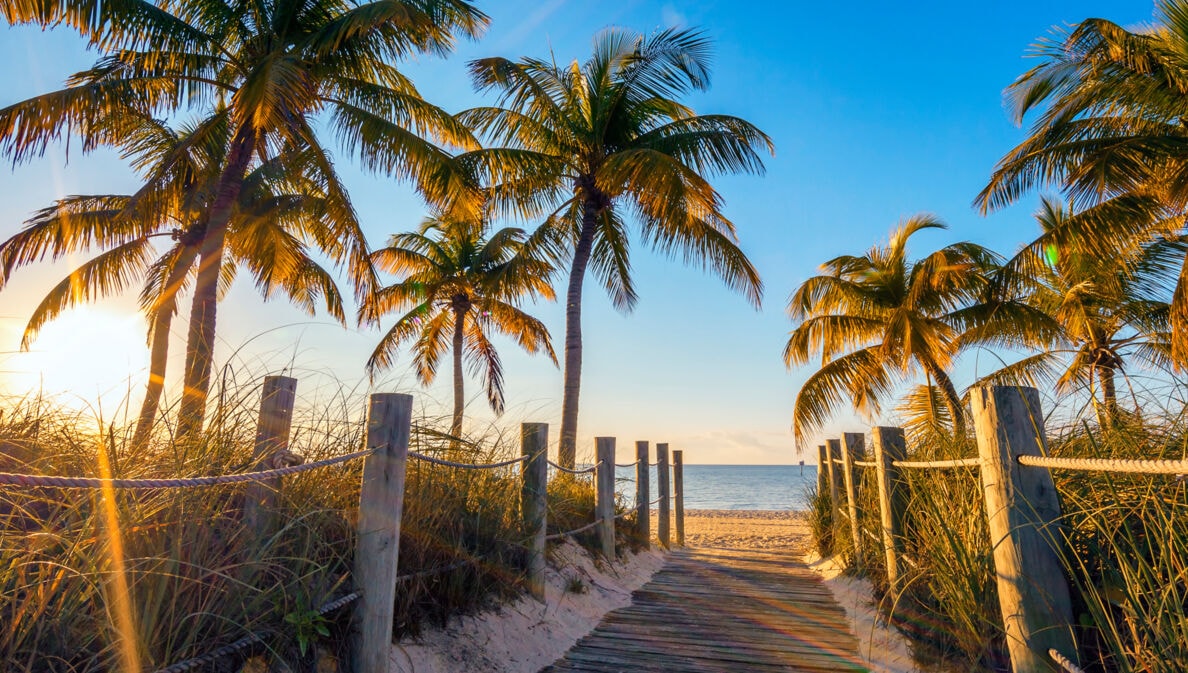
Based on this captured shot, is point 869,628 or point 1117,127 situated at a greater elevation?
point 1117,127

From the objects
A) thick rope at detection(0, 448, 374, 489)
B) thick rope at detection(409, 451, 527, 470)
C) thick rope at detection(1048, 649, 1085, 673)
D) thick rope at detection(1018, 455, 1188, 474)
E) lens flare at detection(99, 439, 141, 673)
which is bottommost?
thick rope at detection(1048, 649, 1085, 673)

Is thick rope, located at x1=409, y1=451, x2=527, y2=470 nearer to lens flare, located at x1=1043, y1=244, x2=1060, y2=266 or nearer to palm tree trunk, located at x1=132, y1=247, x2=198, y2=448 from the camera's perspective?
palm tree trunk, located at x1=132, y1=247, x2=198, y2=448

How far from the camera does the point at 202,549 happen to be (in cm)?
245

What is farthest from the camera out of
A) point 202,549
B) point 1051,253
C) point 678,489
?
point 678,489

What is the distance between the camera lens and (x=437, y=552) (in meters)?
3.69

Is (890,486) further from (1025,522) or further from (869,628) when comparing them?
(1025,522)

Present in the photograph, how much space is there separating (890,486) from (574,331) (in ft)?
20.6

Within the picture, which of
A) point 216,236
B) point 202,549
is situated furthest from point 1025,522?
point 216,236

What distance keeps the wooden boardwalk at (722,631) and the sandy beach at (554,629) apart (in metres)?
0.12

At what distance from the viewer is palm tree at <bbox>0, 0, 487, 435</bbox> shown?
8078 mm

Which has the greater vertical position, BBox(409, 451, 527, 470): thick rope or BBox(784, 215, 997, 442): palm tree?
BBox(784, 215, 997, 442): palm tree

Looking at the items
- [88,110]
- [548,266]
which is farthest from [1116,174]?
[88,110]

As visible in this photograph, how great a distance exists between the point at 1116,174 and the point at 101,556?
12.3 metres

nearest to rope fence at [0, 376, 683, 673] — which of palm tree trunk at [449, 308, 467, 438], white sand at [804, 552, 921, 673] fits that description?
white sand at [804, 552, 921, 673]
